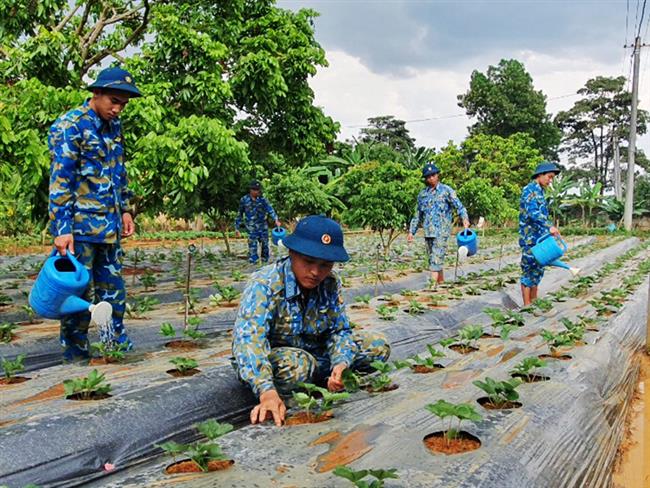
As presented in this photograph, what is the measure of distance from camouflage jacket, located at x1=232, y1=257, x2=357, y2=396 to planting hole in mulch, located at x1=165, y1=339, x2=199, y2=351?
1.28 metres

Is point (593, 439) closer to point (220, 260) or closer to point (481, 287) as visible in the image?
point (481, 287)

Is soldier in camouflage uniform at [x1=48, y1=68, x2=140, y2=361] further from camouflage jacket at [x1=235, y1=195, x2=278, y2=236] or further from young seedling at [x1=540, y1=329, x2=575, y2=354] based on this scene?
camouflage jacket at [x1=235, y1=195, x2=278, y2=236]

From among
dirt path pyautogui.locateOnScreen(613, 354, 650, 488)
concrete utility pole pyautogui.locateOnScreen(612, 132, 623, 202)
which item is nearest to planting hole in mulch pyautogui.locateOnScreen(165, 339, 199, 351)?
dirt path pyautogui.locateOnScreen(613, 354, 650, 488)

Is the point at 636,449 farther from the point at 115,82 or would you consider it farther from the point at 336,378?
the point at 115,82

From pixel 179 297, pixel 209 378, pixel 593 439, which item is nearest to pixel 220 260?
pixel 179 297

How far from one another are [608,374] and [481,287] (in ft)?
11.0

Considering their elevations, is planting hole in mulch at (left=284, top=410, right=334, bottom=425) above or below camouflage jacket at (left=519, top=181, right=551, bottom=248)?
below

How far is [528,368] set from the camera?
284cm

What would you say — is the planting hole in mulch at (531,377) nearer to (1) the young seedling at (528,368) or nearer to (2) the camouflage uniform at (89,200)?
(1) the young seedling at (528,368)

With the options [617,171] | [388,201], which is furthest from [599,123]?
[388,201]

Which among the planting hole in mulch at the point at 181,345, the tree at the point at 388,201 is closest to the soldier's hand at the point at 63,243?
the planting hole in mulch at the point at 181,345

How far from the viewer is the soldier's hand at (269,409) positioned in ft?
7.07

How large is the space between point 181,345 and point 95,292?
76 cm

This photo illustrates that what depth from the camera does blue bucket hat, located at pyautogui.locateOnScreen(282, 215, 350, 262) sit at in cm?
229
